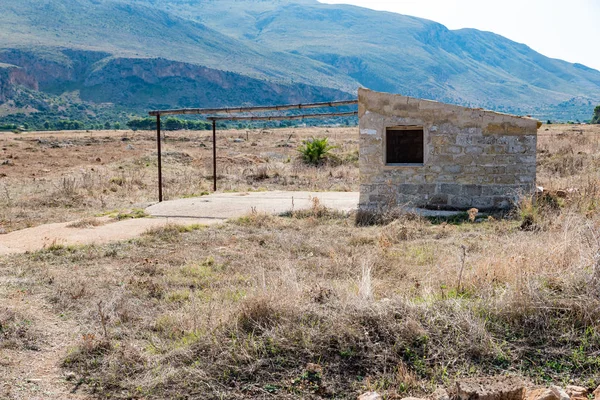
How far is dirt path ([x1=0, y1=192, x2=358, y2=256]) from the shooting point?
8.48 metres

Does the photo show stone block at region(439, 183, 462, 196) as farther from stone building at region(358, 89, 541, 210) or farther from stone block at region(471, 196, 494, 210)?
stone block at region(471, 196, 494, 210)

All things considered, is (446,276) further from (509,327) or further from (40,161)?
(40,161)

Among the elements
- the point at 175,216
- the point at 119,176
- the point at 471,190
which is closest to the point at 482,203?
the point at 471,190

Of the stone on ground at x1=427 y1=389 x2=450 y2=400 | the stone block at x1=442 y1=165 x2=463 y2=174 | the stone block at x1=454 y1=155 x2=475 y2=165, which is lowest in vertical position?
the stone on ground at x1=427 y1=389 x2=450 y2=400

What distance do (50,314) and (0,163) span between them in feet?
56.4

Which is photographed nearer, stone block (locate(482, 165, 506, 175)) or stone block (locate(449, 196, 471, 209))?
stone block (locate(482, 165, 506, 175))

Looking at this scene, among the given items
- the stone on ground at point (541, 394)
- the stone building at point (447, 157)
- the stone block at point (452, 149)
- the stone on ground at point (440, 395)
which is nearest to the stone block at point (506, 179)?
the stone building at point (447, 157)

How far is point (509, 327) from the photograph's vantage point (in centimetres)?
442

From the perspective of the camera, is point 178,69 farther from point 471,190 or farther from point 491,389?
point 491,389

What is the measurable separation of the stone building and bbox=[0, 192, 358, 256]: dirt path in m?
1.00

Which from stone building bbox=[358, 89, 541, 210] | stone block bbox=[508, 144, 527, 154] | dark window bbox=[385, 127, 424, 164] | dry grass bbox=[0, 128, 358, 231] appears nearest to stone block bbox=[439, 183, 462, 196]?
stone building bbox=[358, 89, 541, 210]

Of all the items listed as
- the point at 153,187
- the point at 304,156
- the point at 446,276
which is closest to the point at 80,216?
the point at 153,187

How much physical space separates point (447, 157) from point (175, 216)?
522 cm

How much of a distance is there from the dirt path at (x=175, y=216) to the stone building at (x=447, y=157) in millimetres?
995
